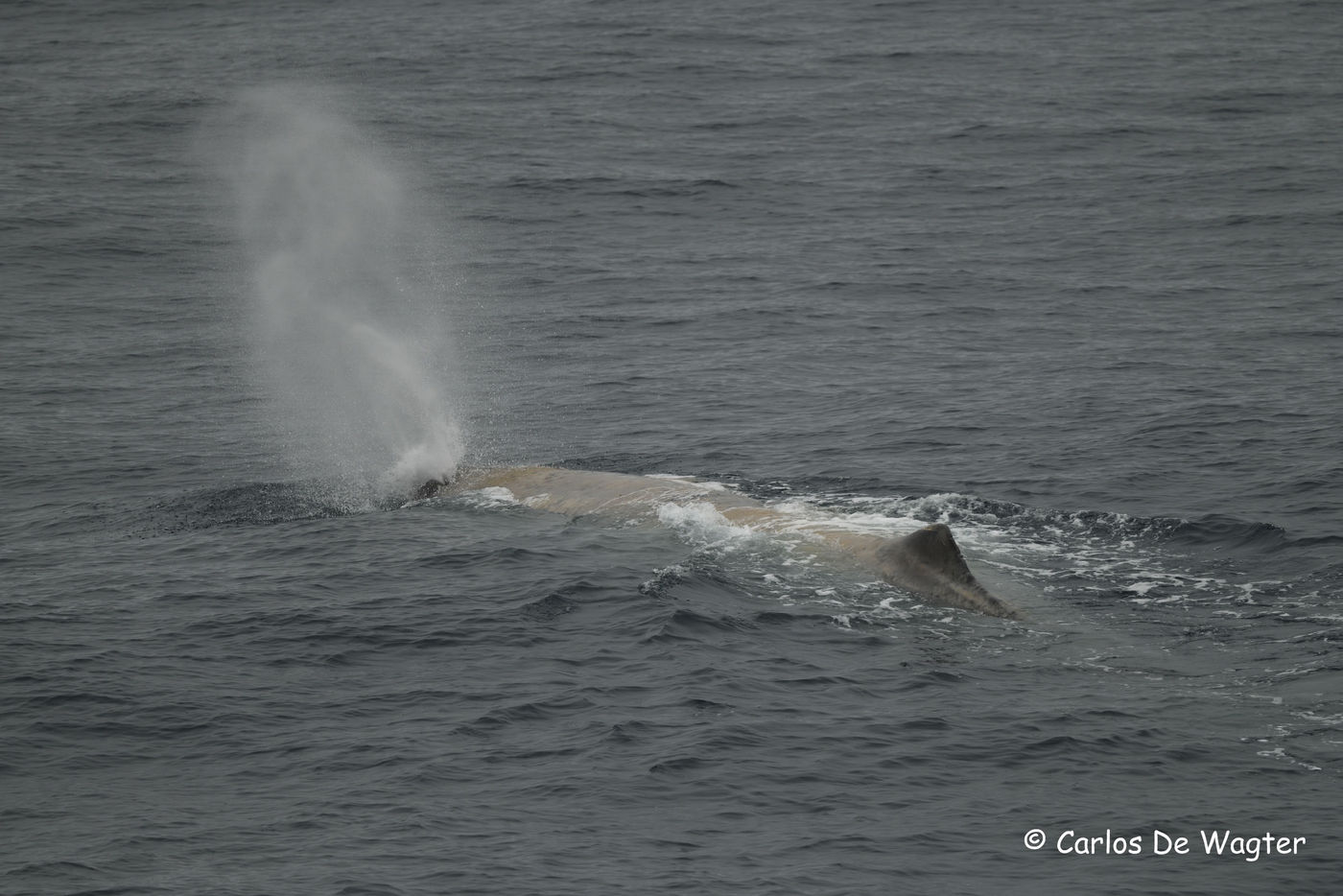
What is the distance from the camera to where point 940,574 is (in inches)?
909

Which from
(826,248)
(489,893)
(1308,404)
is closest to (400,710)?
(489,893)

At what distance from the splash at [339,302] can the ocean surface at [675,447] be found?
21 cm

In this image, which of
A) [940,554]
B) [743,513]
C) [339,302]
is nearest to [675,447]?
[743,513]

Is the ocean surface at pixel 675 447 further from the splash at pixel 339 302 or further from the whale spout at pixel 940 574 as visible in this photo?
the whale spout at pixel 940 574

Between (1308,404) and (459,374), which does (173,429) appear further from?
(1308,404)

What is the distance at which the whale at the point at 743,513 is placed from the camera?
2294cm

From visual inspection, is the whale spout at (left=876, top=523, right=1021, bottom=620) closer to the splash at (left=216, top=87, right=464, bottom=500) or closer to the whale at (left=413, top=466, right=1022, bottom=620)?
the whale at (left=413, top=466, right=1022, bottom=620)

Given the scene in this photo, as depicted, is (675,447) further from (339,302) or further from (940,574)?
(339,302)

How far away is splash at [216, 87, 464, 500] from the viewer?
35.7 metres

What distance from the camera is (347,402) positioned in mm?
38531

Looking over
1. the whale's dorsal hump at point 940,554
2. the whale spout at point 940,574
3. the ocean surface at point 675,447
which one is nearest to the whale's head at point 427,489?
the ocean surface at point 675,447

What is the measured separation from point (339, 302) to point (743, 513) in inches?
901

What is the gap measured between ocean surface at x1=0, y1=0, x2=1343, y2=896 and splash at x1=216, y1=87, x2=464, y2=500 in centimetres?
21

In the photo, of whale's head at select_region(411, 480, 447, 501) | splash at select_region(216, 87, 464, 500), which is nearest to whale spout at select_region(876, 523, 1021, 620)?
whale's head at select_region(411, 480, 447, 501)
